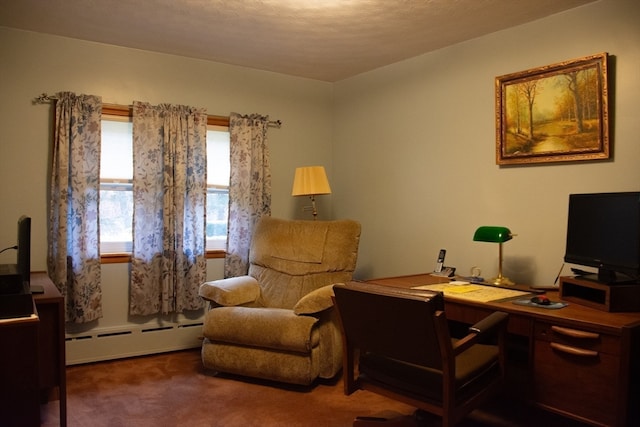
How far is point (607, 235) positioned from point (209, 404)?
232cm

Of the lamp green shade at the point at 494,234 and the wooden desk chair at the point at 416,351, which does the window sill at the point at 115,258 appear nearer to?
the wooden desk chair at the point at 416,351

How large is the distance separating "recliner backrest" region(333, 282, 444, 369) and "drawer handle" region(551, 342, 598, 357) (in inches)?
22.9

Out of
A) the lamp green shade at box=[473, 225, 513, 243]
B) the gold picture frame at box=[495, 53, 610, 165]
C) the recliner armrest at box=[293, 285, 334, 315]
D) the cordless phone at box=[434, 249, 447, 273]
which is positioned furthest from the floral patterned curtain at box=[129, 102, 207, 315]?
the gold picture frame at box=[495, 53, 610, 165]

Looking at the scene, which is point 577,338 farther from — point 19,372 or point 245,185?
point 245,185

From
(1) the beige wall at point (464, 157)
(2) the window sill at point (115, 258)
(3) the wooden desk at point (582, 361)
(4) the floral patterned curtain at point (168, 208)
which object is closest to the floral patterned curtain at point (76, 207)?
(2) the window sill at point (115, 258)

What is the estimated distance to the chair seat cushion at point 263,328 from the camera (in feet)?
9.59

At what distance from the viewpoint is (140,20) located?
119 inches

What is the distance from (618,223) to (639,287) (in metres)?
0.30

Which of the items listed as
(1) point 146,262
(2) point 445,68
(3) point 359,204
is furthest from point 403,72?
(1) point 146,262

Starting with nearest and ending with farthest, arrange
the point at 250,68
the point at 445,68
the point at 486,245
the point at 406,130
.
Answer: the point at 486,245 < the point at 445,68 < the point at 406,130 < the point at 250,68

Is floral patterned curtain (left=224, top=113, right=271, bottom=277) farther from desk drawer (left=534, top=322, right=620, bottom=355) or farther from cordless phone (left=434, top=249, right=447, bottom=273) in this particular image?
desk drawer (left=534, top=322, right=620, bottom=355)

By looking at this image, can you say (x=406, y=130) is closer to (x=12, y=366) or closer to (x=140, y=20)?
(x=140, y=20)

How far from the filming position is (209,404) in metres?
2.79

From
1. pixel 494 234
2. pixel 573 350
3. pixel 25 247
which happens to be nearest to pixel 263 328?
pixel 25 247
